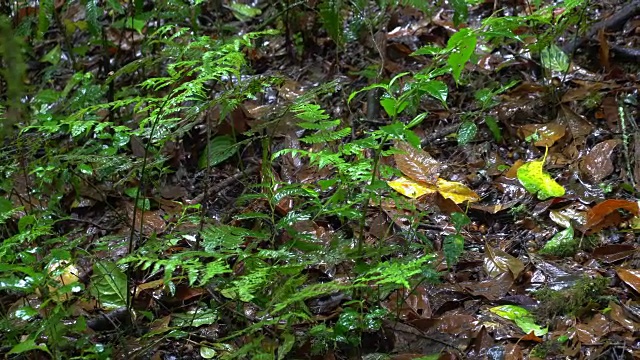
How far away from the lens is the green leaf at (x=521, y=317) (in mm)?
2918

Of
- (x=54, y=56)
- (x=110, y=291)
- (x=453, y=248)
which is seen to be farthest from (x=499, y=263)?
(x=54, y=56)

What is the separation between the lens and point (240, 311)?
2896 mm

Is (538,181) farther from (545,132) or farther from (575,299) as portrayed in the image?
(575,299)

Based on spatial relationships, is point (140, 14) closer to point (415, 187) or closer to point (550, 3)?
point (415, 187)

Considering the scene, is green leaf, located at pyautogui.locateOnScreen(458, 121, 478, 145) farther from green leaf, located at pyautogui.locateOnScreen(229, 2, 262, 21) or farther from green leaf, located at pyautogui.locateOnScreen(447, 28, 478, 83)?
green leaf, located at pyautogui.locateOnScreen(229, 2, 262, 21)

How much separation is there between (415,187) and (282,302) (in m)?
1.52

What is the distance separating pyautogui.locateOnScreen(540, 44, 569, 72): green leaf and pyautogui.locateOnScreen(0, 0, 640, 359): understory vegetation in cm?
1

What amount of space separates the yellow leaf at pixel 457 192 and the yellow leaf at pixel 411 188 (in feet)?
0.20

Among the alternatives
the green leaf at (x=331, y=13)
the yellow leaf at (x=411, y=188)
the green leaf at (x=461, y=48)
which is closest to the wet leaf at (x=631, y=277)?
the yellow leaf at (x=411, y=188)

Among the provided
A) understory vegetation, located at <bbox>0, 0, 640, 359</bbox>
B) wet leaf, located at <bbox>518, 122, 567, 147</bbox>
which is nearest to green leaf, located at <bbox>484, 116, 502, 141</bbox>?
understory vegetation, located at <bbox>0, 0, 640, 359</bbox>

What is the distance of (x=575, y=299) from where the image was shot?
301cm

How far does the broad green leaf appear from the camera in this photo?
3.34 meters

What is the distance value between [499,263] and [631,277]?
56 centimetres

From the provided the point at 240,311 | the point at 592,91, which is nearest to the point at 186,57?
the point at 240,311
